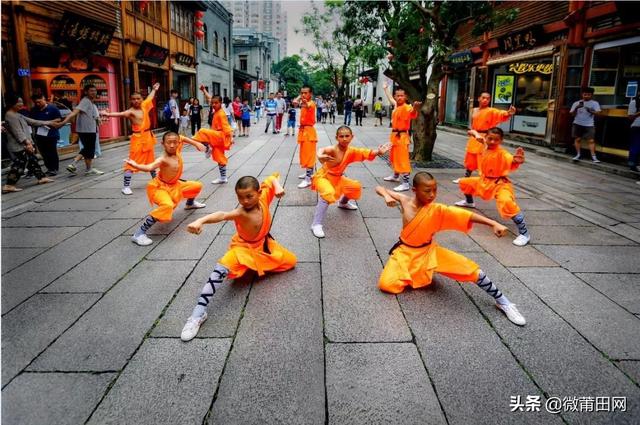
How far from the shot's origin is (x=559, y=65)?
13.0m

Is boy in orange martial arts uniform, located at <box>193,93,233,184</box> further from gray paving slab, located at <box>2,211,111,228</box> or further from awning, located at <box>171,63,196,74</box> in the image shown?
awning, located at <box>171,63,196,74</box>

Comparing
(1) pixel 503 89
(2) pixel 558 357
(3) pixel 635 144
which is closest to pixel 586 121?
(3) pixel 635 144

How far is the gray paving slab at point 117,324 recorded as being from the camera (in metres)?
2.83

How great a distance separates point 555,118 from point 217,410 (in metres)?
13.8

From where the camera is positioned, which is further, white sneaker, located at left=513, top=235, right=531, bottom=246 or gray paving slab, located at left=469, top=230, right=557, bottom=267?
white sneaker, located at left=513, top=235, right=531, bottom=246

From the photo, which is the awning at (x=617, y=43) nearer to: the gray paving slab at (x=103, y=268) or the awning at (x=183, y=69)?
the gray paving slab at (x=103, y=268)

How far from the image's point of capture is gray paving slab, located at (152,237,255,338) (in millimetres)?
3213

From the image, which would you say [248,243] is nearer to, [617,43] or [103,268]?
[103,268]

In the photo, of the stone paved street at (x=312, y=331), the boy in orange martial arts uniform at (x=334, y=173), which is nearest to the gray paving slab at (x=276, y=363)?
the stone paved street at (x=312, y=331)

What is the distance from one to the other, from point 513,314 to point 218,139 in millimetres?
6359

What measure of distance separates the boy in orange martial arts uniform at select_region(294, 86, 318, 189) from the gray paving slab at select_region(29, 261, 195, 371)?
440 cm

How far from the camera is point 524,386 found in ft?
8.55

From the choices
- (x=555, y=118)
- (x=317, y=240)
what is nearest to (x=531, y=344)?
(x=317, y=240)

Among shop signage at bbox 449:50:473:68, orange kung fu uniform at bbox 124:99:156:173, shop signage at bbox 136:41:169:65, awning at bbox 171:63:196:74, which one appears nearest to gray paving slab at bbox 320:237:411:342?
orange kung fu uniform at bbox 124:99:156:173
